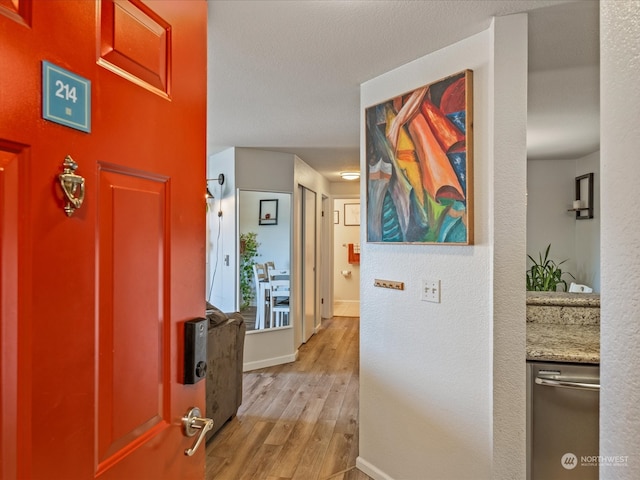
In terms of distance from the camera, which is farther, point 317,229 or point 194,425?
point 317,229

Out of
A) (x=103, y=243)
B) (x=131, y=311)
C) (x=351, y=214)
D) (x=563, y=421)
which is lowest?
(x=563, y=421)

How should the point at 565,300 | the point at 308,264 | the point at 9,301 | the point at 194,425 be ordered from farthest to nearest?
the point at 308,264
the point at 565,300
the point at 194,425
the point at 9,301

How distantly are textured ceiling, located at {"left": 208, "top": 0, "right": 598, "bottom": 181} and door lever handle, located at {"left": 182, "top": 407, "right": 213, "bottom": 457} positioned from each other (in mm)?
1468

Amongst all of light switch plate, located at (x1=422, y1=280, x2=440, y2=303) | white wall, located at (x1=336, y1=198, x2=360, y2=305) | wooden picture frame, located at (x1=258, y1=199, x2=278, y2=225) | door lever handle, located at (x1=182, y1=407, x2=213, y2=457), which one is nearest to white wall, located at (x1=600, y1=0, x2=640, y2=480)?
door lever handle, located at (x1=182, y1=407, x2=213, y2=457)

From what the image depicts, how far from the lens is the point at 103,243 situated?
2.27ft

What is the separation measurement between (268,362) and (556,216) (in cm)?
366

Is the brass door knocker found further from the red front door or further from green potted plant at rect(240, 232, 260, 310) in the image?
green potted plant at rect(240, 232, 260, 310)

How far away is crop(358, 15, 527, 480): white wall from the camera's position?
5.37 ft

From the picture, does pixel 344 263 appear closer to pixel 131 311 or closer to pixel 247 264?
pixel 247 264

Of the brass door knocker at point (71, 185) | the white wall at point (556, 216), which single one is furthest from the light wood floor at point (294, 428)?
the white wall at point (556, 216)

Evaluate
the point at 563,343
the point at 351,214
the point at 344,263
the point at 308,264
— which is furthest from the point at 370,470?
the point at 351,214

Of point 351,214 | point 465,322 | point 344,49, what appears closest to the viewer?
point 465,322

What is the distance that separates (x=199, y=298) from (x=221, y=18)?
1262mm

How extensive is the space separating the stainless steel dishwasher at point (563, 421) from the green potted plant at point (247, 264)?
10.1ft
